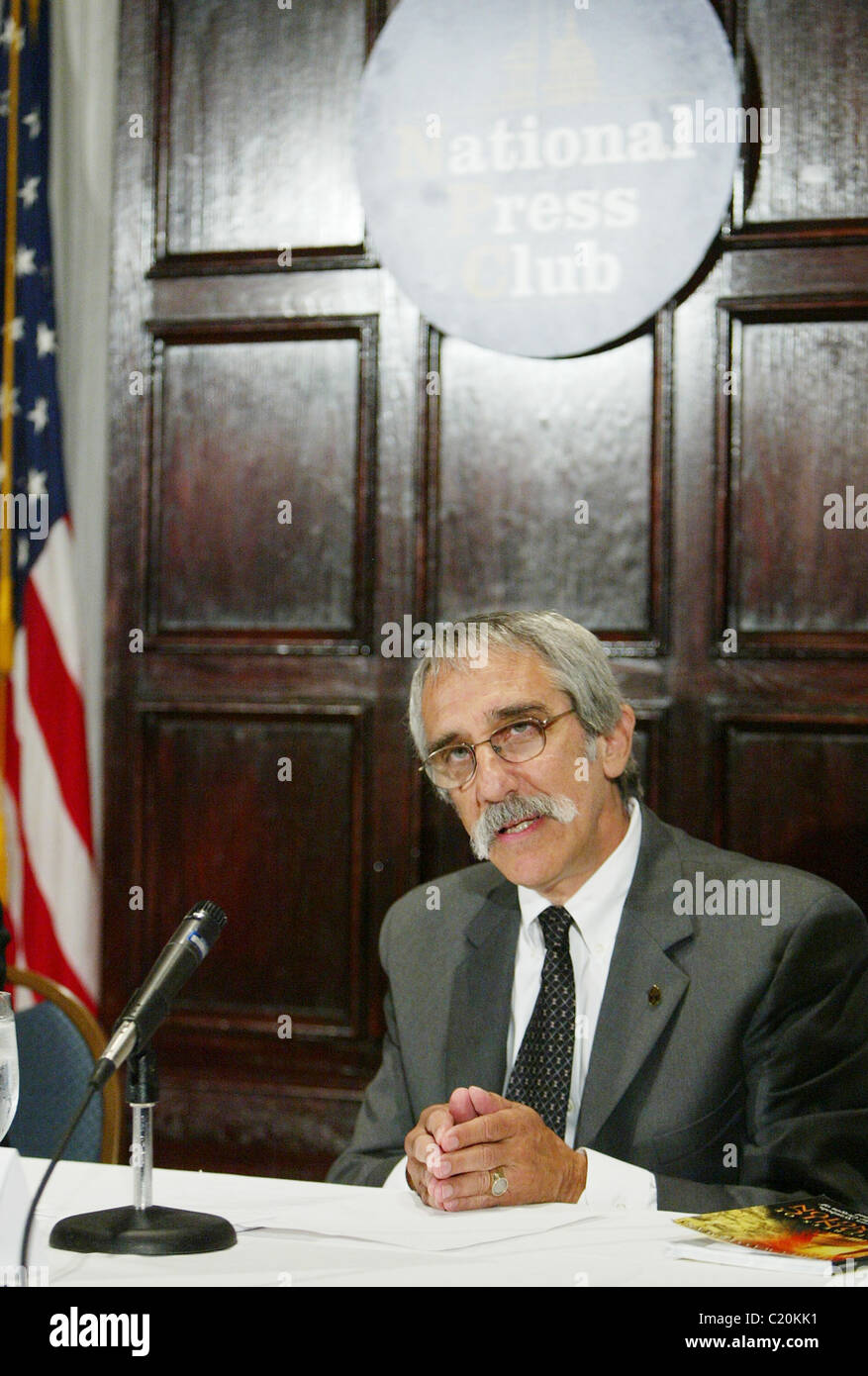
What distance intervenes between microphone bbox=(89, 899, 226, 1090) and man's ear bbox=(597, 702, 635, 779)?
3.41ft

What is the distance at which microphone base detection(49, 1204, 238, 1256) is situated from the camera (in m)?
1.60

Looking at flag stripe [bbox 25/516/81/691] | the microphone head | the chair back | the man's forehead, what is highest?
flag stripe [bbox 25/516/81/691]

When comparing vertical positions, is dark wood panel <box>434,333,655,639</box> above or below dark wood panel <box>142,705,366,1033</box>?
above

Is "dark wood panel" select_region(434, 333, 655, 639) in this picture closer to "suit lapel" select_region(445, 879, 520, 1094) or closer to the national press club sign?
the national press club sign

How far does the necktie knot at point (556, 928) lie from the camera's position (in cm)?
237

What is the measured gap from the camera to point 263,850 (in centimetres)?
354

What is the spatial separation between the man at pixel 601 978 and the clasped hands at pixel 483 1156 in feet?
0.05

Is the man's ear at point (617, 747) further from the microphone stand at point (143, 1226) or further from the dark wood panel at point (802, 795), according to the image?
the microphone stand at point (143, 1226)

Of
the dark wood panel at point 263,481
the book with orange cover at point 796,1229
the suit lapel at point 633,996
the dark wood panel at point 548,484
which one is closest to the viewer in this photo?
the book with orange cover at point 796,1229

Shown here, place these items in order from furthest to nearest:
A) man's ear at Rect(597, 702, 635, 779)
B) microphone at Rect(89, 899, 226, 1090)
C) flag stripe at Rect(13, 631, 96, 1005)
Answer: flag stripe at Rect(13, 631, 96, 1005) < man's ear at Rect(597, 702, 635, 779) < microphone at Rect(89, 899, 226, 1090)

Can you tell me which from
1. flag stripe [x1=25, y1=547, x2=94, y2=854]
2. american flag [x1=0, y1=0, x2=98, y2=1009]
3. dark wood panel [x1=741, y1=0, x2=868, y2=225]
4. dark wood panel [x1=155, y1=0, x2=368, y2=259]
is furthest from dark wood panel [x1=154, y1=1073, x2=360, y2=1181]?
dark wood panel [x1=741, y1=0, x2=868, y2=225]

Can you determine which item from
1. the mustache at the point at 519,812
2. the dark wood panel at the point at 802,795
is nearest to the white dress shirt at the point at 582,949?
the mustache at the point at 519,812

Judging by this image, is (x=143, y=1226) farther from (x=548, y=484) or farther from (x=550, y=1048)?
(x=548, y=484)

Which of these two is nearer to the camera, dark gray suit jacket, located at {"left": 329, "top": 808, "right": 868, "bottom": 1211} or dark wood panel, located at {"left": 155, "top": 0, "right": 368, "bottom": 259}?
dark gray suit jacket, located at {"left": 329, "top": 808, "right": 868, "bottom": 1211}
